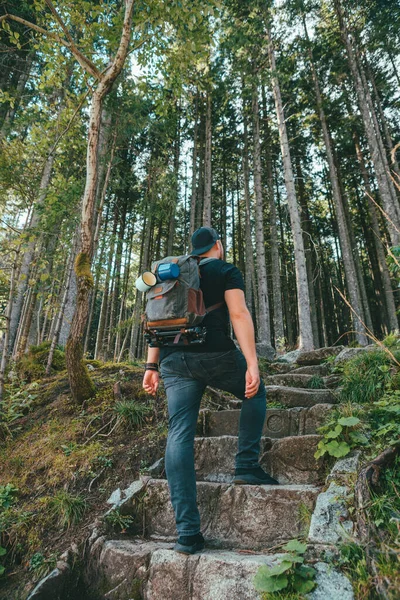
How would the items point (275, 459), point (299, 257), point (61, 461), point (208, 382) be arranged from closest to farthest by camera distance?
point (208, 382)
point (275, 459)
point (61, 461)
point (299, 257)

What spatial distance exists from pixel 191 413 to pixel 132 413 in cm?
167

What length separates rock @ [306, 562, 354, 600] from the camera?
148 cm

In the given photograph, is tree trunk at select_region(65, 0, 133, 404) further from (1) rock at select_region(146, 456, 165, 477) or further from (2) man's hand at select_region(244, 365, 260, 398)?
(2) man's hand at select_region(244, 365, 260, 398)

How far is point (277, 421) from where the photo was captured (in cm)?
352

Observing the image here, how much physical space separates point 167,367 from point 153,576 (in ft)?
3.96

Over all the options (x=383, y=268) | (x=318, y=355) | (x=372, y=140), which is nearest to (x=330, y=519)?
(x=318, y=355)

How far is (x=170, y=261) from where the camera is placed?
248cm

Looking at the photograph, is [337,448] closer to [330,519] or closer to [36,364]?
[330,519]

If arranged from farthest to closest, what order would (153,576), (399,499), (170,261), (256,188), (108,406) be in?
(256,188), (108,406), (170,261), (153,576), (399,499)

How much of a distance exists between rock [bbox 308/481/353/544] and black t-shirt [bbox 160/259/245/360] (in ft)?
3.55

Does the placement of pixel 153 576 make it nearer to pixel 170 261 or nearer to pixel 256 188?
pixel 170 261

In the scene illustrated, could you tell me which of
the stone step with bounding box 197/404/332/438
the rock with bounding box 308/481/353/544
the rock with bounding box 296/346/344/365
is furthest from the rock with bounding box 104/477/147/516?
the rock with bounding box 296/346/344/365

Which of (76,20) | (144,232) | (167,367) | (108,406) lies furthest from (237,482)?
(144,232)

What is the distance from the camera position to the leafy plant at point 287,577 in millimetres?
1520
